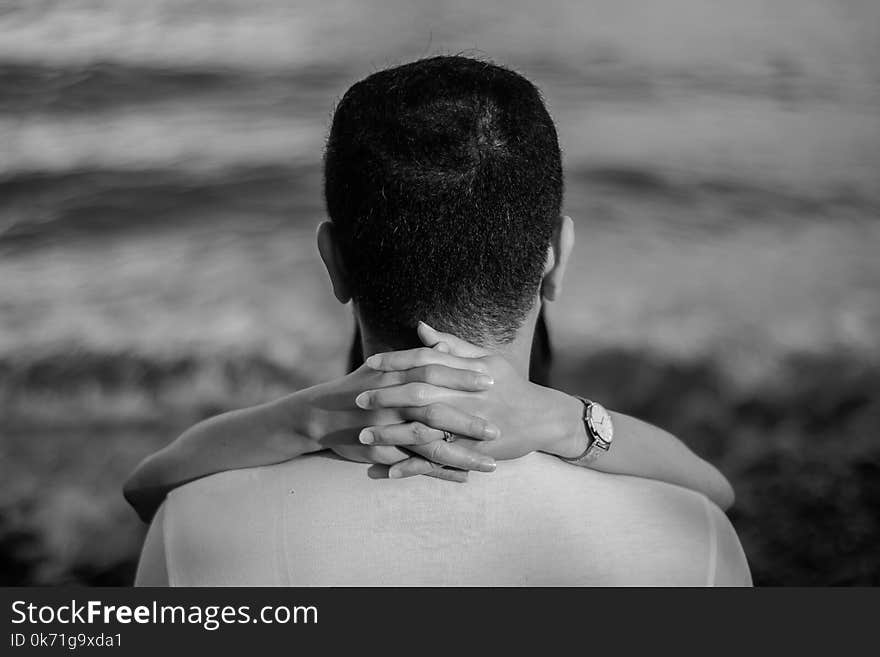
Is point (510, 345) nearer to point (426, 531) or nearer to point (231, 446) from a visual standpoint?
point (426, 531)

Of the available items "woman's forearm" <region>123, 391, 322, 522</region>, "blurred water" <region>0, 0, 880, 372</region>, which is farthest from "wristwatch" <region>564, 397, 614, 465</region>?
"blurred water" <region>0, 0, 880, 372</region>

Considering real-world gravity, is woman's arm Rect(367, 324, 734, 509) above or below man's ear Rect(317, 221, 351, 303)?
below

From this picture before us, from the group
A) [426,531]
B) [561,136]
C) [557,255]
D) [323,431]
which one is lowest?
[426,531]

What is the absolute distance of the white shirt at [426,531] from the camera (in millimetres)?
1201

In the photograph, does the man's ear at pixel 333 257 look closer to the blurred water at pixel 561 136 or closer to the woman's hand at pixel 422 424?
the woman's hand at pixel 422 424

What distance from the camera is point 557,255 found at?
138 centimetres

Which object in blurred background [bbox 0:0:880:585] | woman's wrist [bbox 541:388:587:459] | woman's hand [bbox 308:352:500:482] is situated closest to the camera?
woman's hand [bbox 308:352:500:482]

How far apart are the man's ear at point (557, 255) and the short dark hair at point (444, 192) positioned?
0.19 ft

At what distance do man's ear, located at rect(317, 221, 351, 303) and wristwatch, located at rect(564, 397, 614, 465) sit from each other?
0.38 meters

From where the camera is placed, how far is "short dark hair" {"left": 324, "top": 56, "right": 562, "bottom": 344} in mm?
1235

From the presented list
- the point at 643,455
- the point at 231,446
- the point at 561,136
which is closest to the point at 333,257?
the point at 231,446

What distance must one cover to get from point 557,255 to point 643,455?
1.10 ft

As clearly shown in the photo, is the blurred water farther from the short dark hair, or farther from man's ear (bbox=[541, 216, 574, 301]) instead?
the short dark hair

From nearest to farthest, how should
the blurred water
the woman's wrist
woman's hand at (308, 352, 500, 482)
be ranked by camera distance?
woman's hand at (308, 352, 500, 482), the woman's wrist, the blurred water
